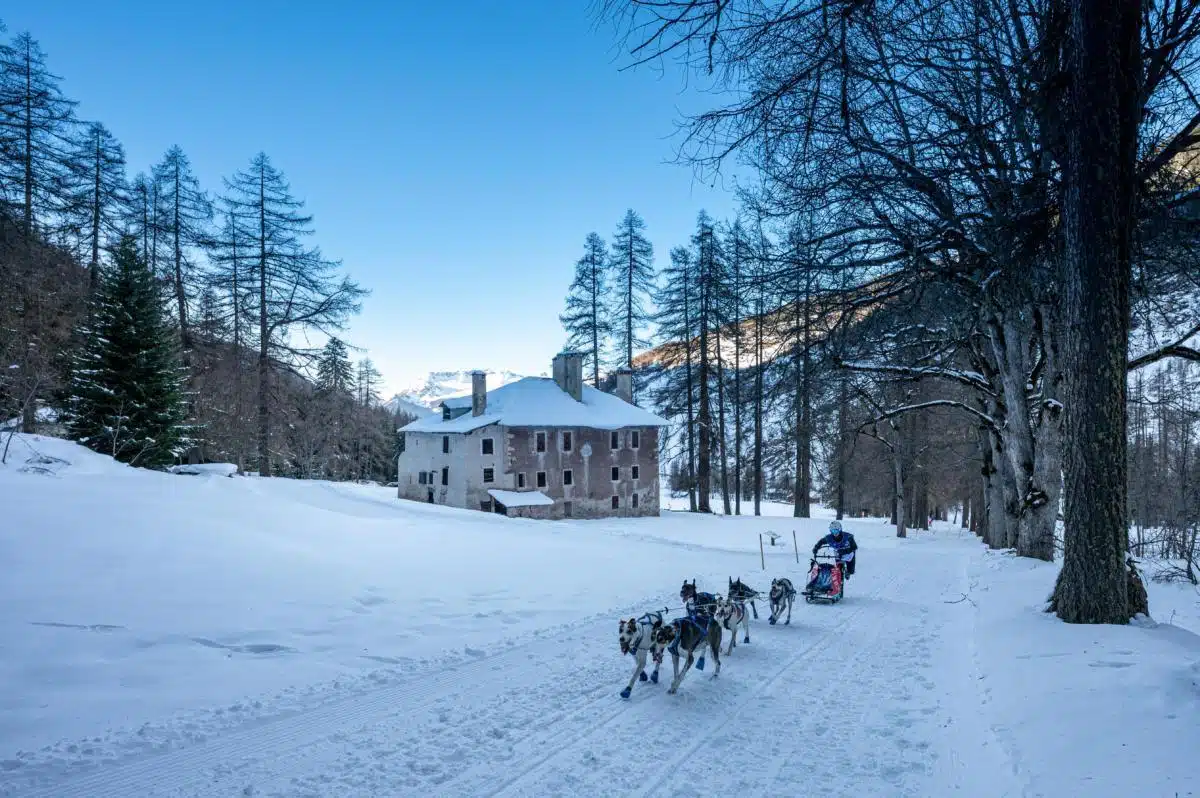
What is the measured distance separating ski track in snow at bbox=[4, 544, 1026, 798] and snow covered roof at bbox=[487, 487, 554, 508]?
24.6 meters

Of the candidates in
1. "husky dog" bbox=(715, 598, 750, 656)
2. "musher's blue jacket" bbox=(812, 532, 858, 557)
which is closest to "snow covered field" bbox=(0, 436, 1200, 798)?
"husky dog" bbox=(715, 598, 750, 656)

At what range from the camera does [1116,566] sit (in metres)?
6.09

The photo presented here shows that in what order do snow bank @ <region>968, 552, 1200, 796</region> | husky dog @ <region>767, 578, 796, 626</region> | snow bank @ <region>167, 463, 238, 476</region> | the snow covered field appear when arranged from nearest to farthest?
1. snow bank @ <region>968, 552, 1200, 796</region>
2. the snow covered field
3. husky dog @ <region>767, 578, 796, 626</region>
4. snow bank @ <region>167, 463, 238, 476</region>

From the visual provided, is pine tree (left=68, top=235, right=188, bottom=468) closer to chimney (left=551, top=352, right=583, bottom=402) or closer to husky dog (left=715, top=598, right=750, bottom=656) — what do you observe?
chimney (left=551, top=352, right=583, bottom=402)

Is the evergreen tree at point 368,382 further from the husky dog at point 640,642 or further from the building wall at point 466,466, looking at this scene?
the husky dog at point 640,642

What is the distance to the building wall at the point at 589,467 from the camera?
34.2 metres

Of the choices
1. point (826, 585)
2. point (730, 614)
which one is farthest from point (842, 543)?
point (730, 614)

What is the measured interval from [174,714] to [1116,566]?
9066 millimetres

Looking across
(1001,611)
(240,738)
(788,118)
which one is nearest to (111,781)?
(240,738)

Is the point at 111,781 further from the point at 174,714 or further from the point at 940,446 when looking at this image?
the point at 940,446

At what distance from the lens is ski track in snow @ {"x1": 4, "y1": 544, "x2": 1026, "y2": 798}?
4391mm

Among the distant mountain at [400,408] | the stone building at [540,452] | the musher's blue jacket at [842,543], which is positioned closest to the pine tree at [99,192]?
the stone building at [540,452]

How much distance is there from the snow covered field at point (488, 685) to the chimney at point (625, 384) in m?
28.1

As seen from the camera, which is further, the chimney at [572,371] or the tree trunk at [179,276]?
the chimney at [572,371]
